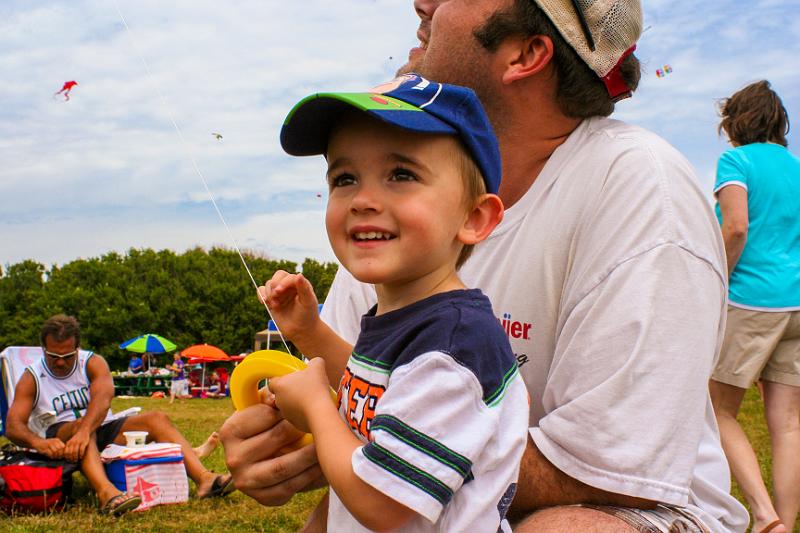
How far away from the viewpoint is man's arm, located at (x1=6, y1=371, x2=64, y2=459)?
639 centimetres

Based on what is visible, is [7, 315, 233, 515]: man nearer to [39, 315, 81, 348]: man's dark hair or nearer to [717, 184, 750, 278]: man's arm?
[39, 315, 81, 348]: man's dark hair

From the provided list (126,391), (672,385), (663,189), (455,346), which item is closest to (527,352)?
(672,385)

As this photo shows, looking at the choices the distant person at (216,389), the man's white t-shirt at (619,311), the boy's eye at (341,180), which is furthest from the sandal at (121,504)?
the distant person at (216,389)

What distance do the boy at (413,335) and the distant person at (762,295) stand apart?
9.81 ft

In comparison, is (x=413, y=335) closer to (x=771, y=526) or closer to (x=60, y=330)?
(x=771, y=526)

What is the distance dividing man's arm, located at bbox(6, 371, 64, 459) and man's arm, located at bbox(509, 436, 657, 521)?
555 centimetres

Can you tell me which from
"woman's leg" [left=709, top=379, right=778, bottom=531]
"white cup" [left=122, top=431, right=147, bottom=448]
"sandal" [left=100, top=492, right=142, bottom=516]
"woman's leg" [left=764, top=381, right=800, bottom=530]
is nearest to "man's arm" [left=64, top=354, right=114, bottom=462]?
"white cup" [left=122, top=431, right=147, bottom=448]

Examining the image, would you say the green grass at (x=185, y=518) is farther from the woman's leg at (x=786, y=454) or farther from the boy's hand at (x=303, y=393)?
the boy's hand at (x=303, y=393)

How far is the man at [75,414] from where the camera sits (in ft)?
21.0

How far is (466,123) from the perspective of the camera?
1530 mm

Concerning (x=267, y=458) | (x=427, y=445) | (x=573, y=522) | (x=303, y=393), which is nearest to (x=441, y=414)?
(x=427, y=445)

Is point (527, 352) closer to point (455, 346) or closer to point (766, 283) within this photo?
point (455, 346)

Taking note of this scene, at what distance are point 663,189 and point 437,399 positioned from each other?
86 centimetres

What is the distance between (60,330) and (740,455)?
214 inches
